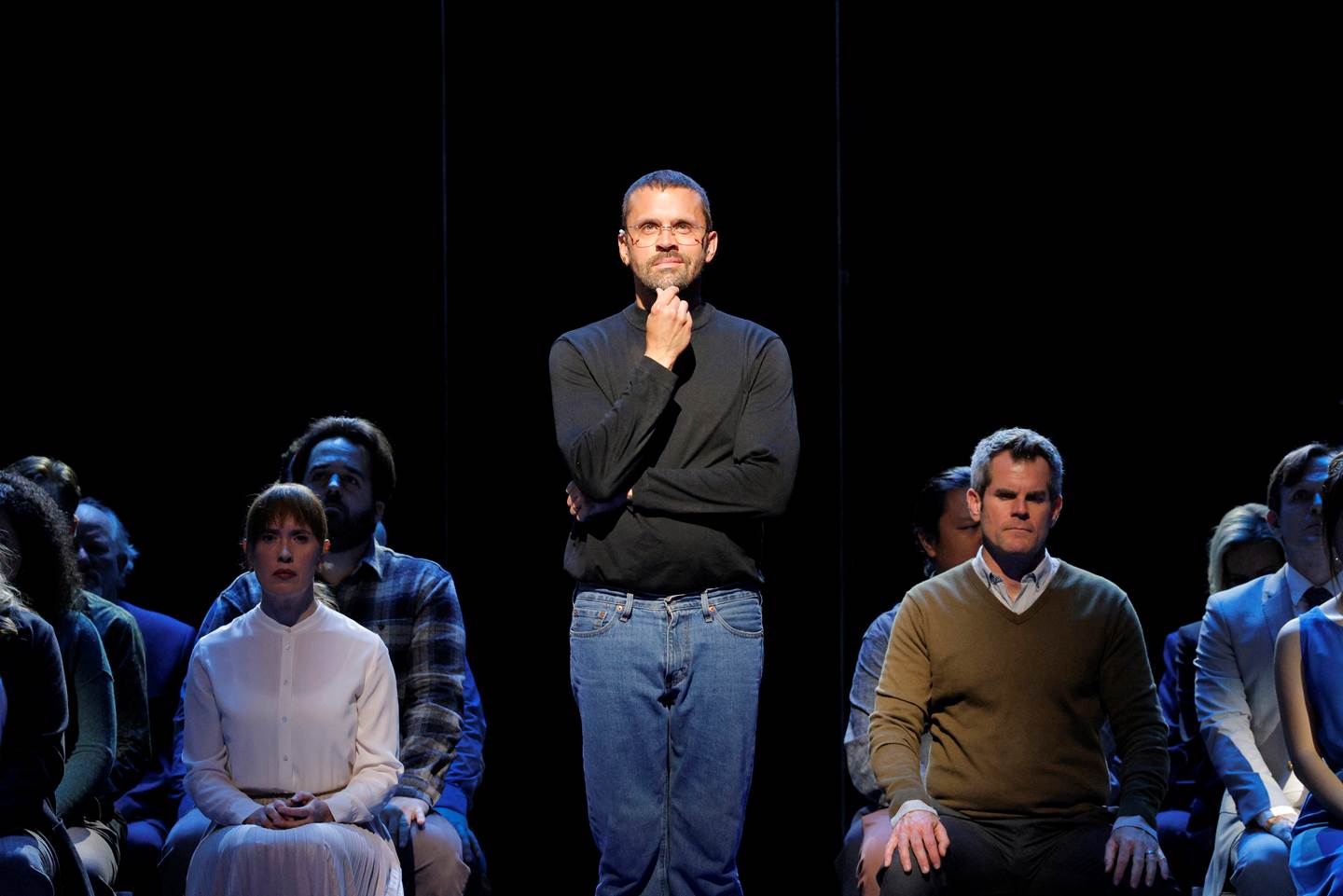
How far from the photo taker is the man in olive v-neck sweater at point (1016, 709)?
3121mm

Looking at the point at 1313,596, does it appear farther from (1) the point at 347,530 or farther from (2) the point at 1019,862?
(1) the point at 347,530

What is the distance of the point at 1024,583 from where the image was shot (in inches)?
132

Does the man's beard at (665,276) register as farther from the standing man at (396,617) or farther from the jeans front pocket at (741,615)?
the standing man at (396,617)

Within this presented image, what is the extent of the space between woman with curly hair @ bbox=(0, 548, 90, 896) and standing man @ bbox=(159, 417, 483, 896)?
389 mm

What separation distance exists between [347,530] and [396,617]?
24 cm

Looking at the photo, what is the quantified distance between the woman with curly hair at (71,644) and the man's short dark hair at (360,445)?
0.55 m

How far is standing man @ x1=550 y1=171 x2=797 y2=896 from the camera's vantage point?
3.00m

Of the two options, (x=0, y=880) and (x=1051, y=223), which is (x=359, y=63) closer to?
(x=1051, y=223)

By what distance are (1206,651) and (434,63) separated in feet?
8.68

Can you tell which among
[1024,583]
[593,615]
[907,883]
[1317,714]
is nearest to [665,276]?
[593,615]

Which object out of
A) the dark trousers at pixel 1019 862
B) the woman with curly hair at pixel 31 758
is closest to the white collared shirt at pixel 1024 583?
the dark trousers at pixel 1019 862

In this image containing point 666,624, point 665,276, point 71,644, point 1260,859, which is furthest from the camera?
point 71,644

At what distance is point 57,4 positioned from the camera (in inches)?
187

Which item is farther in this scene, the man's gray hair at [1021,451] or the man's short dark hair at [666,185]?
the man's gray hair at [1021,451]
